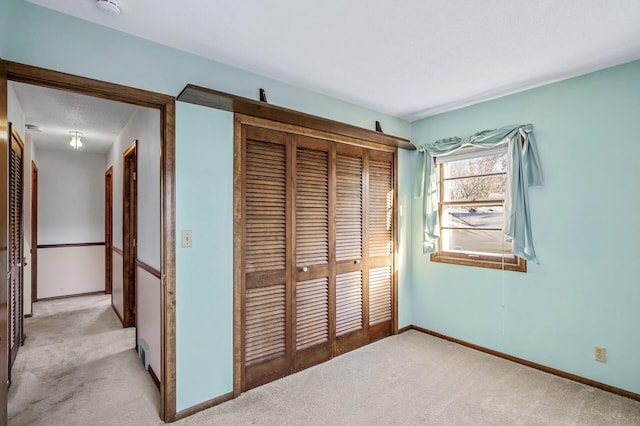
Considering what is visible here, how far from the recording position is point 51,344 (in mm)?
3469

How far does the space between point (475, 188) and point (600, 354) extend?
1658 mm

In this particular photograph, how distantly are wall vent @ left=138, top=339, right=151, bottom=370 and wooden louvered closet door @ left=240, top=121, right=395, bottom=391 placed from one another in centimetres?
99

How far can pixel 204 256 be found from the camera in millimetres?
2312

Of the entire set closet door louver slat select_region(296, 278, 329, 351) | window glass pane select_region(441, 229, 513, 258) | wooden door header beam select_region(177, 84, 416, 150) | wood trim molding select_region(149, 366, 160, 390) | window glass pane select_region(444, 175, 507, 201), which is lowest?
wood trim molding select_region(149, 366, 160, 390)

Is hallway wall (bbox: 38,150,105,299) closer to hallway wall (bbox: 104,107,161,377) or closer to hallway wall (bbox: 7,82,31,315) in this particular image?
hallway wall (bbox: 7,82,31,315)

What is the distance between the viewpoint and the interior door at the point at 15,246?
2863 millimetres

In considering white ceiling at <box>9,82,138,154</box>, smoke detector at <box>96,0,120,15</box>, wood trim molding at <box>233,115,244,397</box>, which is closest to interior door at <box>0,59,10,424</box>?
smoke detector at <box>96,0,120,15</box>

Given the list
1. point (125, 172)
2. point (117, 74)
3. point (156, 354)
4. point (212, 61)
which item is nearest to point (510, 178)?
point (212, 61)

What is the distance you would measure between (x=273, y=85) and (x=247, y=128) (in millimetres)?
444

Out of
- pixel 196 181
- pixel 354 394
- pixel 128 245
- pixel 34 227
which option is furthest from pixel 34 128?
pixel 354 394

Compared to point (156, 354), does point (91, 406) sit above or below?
below

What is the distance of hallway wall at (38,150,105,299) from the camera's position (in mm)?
5441

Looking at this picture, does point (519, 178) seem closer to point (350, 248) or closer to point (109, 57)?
point (350, 248)

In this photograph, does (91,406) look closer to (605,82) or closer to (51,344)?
(51,344)
